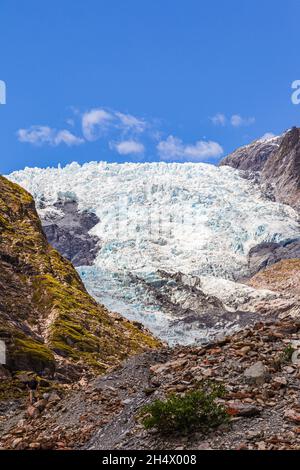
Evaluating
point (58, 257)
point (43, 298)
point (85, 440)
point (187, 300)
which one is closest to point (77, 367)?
point (43, 298)

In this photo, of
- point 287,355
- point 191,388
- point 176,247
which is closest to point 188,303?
point 176,247

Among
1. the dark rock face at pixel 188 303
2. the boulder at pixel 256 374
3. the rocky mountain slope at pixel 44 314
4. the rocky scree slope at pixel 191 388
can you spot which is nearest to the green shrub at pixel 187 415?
the rocky scree slope at pixel 191 388

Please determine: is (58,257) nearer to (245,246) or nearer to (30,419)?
(30,419)

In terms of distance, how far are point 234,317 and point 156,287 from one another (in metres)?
26.0

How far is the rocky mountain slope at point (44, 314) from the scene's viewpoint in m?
25.0

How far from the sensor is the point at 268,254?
171 m

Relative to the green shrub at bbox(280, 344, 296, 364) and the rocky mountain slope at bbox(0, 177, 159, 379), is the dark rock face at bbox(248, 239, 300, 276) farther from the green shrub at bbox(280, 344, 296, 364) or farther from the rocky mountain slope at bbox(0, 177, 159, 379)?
the green shrub at bbox(280, 344, 296, 364)

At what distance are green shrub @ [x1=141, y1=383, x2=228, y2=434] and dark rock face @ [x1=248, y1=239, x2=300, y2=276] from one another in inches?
6390

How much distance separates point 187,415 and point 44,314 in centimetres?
2410

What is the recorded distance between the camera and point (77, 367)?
2658cm

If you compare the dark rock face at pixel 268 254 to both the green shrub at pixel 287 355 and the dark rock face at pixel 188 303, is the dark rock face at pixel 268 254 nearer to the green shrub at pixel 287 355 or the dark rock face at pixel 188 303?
the dark rock face at pixel 188 303

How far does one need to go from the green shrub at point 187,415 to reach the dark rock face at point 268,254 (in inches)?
6390

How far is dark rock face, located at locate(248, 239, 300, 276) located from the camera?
557 feet

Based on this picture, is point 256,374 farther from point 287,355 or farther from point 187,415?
point 187,415
